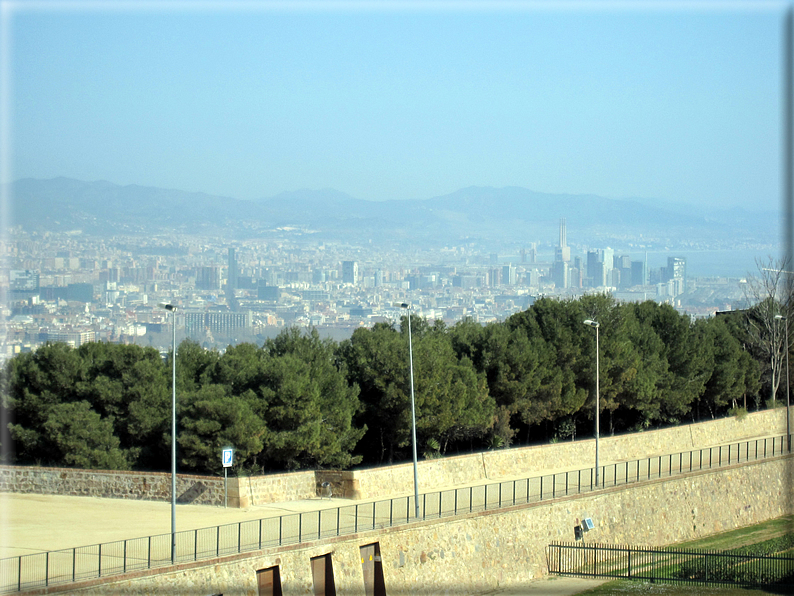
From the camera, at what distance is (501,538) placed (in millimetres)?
32375

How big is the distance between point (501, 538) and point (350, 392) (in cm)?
1062

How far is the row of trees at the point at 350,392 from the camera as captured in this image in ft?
119

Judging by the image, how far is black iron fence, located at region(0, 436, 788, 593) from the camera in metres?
21.2

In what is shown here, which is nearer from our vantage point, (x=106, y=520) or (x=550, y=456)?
(x=106, y=520)

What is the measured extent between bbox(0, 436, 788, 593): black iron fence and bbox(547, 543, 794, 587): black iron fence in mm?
2316

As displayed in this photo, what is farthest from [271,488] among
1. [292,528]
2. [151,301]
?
[151,301]

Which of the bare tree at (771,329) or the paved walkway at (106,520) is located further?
the bare tree at (771,329)

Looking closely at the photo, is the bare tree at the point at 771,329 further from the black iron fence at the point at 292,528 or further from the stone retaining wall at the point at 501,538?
the black iron fence at the point at 292,528

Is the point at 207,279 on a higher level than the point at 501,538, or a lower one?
higher

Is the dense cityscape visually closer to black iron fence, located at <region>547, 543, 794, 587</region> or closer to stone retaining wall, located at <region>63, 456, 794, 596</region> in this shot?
stone retaining wall, located at <region>63, 456, 794, 596</region>

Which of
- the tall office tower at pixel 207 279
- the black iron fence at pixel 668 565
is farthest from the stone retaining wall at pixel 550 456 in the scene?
the tall office tower at pixel 207 279

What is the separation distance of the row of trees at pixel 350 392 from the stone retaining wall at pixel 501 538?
7860mm

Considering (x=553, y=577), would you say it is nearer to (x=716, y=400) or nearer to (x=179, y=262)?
(x=716, y=400)

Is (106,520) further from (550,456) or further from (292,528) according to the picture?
(550,456)
